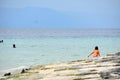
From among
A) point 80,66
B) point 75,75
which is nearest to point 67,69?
point 80,66

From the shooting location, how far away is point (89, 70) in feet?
66.4

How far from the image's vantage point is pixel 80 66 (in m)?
22.5

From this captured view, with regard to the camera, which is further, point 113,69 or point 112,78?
point 113,69

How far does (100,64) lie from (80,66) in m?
1.31

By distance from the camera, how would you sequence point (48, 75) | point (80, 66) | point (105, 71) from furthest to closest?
1. point (80, 66)
2. point (48, 75)
3. point (105, 71)

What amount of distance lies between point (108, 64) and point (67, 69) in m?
2.52

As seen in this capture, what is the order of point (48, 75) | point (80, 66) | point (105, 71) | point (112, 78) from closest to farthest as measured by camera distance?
point (112, 78) → point (105, 71) → point (48, 75) → point (80, 66)

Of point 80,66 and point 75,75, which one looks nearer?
point 75,75

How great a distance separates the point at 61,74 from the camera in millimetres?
20297

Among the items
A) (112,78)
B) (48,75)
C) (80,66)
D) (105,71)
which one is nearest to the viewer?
(112,78)

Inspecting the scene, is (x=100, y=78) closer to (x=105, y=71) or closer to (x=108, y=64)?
(x=105, y=71)

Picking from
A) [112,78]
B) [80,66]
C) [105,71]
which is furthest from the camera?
[80,66]

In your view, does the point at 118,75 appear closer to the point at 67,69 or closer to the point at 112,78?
the point at 112,78

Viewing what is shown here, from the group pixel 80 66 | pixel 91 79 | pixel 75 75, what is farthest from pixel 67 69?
pixel 91 79
